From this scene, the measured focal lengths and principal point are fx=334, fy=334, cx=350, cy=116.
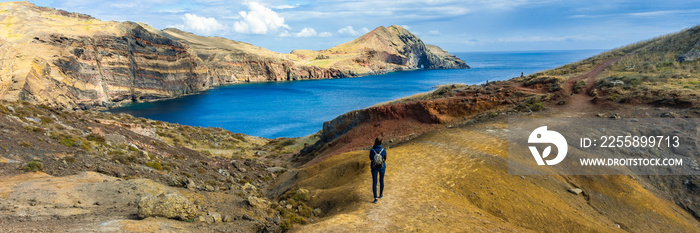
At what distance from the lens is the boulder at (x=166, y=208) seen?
991cm

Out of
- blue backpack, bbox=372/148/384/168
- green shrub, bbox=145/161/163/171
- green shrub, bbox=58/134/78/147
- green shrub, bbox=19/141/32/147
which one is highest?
blue backpack, bbox=372/148/384/168

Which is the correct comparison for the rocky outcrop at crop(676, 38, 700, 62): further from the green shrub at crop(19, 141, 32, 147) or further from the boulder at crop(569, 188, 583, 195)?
the green shrub at crop(19, 141, 32, 147)

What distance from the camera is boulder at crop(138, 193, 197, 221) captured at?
9.91m

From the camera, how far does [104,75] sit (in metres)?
96.2

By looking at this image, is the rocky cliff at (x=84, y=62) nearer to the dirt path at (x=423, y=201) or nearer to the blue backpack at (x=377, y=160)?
the dirt path at (x=423, y=201)

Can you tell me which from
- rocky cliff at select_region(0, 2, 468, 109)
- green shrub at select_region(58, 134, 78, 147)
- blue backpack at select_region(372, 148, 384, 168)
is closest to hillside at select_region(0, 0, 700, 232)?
green shrub at select_region(58, 134, 78, 147)

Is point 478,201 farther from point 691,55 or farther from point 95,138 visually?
point 691,55

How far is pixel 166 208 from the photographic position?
1007 centimetres

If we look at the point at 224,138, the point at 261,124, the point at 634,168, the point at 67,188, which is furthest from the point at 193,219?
the point at 261,124

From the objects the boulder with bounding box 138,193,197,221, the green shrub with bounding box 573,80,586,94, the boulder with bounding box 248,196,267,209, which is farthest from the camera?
the green shrub with bounding box 573,80,586,94

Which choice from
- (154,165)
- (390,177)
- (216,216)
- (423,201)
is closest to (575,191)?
(423,201)

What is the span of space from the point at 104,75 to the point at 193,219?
109 m

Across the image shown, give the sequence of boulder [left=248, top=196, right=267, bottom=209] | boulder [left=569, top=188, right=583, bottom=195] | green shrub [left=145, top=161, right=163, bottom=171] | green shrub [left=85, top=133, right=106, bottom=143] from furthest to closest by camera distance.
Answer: green shrub [left=85, top=133, right=106, bottom=143]
green shrub [left=145, top=161, right=163, bottom=171]
boulder [left=569, top=188, right=583, bottom=195]
boulder [left=248, top=196, right=267, bottom=209]

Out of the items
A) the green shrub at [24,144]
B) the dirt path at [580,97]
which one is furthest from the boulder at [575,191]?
the green shrub at [24,144]
